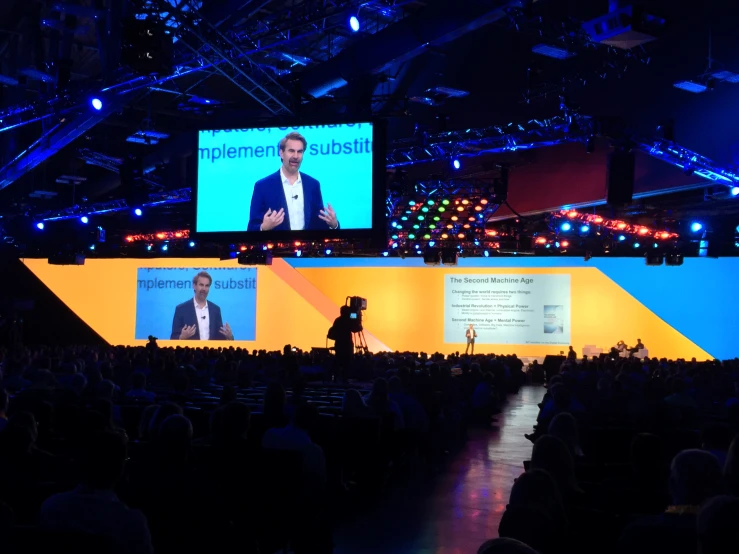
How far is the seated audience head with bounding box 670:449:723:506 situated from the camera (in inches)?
116

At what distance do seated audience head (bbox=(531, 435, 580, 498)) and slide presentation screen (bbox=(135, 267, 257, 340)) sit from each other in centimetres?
2045

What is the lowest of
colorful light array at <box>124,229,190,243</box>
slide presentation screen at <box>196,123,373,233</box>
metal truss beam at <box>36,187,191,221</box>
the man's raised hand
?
the man's raised hand

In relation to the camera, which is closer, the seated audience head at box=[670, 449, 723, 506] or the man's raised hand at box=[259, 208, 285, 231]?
Result: the seated audience head at box=[670, 449, 723, 506]

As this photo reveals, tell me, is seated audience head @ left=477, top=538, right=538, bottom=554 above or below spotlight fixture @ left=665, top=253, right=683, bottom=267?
below

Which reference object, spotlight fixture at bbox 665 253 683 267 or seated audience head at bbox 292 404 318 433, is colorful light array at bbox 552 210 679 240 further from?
seated audience head at bbox 292 404 318 433

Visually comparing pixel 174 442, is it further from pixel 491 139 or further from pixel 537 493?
pixel 491 139

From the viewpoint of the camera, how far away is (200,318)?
2414 cm

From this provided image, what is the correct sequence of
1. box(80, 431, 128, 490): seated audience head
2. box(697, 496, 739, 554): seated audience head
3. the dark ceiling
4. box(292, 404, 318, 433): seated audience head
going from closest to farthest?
box(697, 496, 739, 554): seated audience head → box(80, 431, 128, 490): seated audience head → box(292, 404, 318, 433): seated audience head → the dark ceiling

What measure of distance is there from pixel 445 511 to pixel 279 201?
3.87 meters

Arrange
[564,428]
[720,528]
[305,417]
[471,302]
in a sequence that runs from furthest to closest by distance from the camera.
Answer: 1. [471,302]
2. [305,417]
3. [564,428]
4. [720,528]

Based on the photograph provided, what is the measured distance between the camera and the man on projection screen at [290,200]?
808cm

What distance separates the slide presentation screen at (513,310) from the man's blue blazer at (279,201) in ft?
50.9

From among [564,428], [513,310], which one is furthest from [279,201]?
[513,310]

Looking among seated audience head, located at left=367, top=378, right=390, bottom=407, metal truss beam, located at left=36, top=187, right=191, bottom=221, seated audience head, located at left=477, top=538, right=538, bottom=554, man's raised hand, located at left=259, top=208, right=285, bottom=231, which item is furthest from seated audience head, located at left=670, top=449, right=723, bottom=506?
metal truss beam, located at left=36, top=187, right=191, bottom=221
